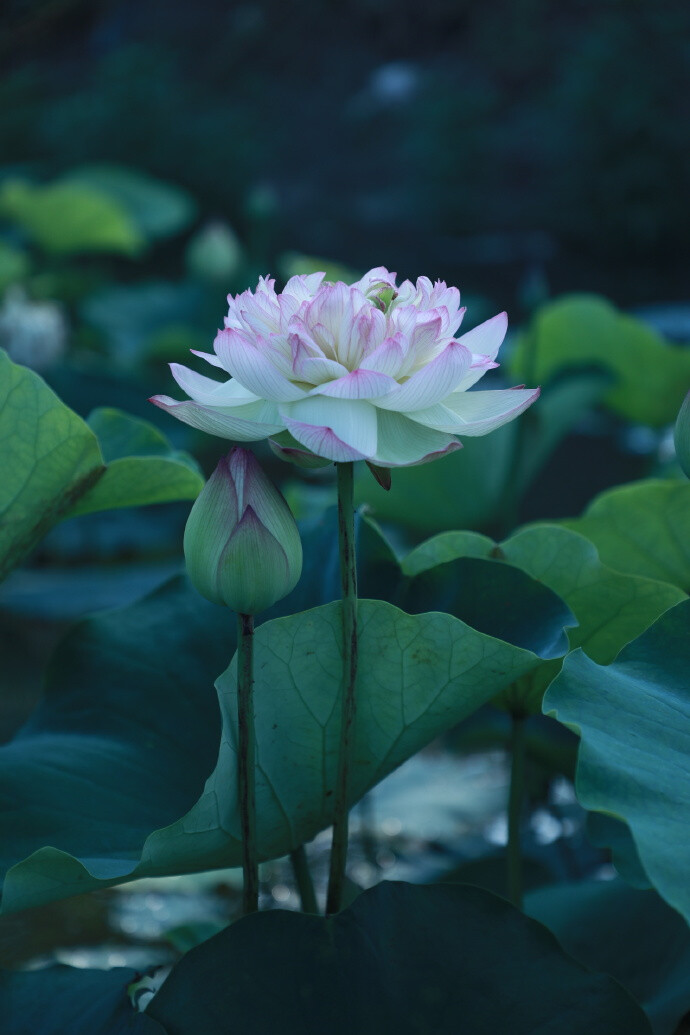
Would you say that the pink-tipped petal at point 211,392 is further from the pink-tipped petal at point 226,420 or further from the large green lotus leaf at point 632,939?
the large green lotus leaf at point 632,939

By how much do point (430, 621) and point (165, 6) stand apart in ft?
30.6

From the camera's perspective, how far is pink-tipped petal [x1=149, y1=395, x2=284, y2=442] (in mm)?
389

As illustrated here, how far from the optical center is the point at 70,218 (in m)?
2.27

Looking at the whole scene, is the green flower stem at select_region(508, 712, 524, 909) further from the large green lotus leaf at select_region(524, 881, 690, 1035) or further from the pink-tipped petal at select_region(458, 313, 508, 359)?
the pink-tipped petal at select_region(458, 313, 508, 359)

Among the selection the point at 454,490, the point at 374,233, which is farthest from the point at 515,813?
the point at 374,233

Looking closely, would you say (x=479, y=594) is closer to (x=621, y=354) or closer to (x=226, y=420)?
(x=226, y=420)

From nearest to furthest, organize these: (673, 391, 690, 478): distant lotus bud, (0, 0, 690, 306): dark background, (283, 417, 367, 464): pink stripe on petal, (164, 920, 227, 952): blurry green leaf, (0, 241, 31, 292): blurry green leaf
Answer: (283, 417, 367, 464): pink stripe on petal < (673, 391, 690, 478): distant lotus bud < (164, 920, 227, 952): blurry green leaf < (0, 241, 31, 292): blurry green leaf < (0, 0, 690, 306): dark background

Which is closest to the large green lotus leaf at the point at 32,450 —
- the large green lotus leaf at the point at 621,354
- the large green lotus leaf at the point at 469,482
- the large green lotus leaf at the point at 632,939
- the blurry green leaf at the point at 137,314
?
the large green lotus leaf at the point at 632,939

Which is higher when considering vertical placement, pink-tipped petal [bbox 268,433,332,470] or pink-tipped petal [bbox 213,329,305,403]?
pink-tipped petal [bbox 213,329,305,403]

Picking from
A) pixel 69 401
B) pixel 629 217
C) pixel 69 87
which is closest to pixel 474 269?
pixel 629 217

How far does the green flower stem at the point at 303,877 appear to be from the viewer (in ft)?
1.87

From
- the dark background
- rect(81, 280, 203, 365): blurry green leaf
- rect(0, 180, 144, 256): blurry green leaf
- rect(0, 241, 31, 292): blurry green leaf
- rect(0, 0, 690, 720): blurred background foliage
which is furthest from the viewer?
the dark background

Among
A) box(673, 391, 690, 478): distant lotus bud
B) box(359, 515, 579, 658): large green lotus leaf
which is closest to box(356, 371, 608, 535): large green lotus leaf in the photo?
box(359, 515, 579, 658): large green lotus leaf

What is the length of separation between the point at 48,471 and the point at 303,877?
0.26 metres
